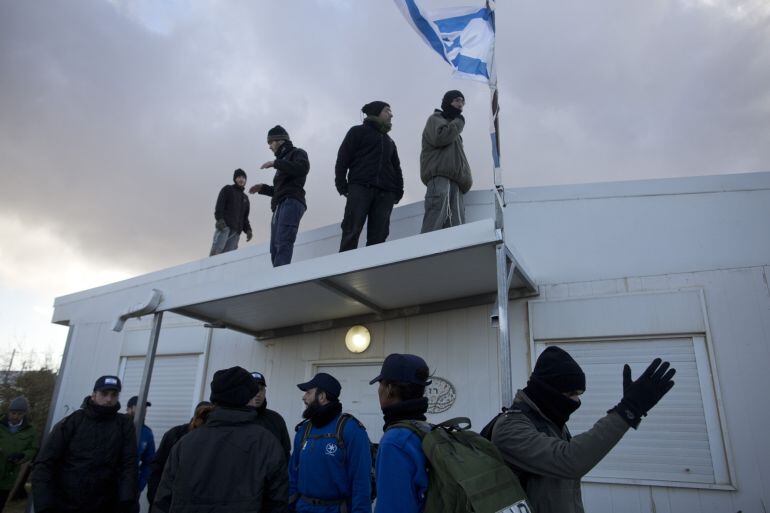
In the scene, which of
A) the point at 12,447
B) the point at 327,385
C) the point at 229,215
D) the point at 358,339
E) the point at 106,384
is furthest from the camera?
the point at 229,215

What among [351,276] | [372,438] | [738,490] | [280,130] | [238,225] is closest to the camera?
[738,490]

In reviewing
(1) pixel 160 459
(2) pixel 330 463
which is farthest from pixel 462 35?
(1) pixel 160 459

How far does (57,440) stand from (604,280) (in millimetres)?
4802

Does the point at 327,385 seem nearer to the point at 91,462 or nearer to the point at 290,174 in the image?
the point at 91,462

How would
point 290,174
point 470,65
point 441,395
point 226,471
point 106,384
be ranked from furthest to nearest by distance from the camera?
point 290,174, point 441,395, point 470,65, point 106,384, point 226,471

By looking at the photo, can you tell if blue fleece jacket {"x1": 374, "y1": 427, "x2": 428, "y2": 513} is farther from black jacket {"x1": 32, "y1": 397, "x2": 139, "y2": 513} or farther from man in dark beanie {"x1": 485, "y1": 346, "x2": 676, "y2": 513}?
black jacket {"x1": 32, "y1": 397, "x2": 139, "y2": 513}

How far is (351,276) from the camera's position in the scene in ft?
15.7

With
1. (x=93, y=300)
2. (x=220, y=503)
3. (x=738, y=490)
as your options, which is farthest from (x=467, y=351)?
(x=93, y=300)

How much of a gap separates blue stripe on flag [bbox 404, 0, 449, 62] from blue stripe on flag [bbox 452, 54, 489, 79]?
0.17m

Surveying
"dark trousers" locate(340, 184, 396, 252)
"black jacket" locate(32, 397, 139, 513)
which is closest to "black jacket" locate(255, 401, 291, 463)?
"black jacket" locate(32, 397, 139, 513)

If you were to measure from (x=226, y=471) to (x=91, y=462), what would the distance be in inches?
88.5

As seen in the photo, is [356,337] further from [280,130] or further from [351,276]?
[280,130]

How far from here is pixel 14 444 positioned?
19.8ft

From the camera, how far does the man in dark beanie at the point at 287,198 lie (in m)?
6.21
